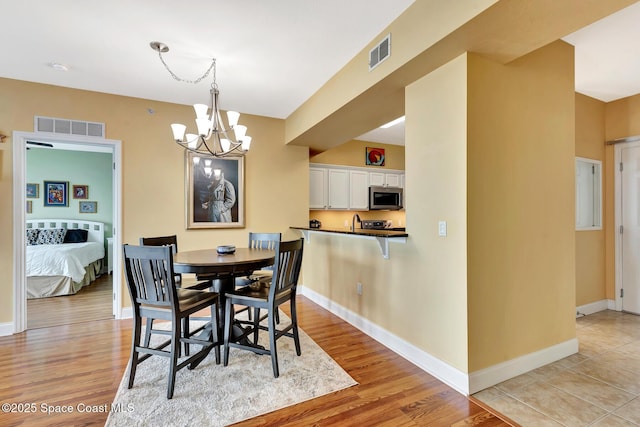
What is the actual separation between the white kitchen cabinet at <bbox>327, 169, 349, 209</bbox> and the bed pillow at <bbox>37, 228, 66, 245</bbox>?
5.41 metres

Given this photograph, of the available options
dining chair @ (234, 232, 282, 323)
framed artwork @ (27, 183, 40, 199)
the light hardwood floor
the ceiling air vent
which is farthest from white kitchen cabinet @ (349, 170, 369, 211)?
framed artwork @ (27, 183, 40, 199)

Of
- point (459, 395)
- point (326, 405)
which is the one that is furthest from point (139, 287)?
point (459, 395)

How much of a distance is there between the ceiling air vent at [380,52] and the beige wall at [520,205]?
2.12 ft

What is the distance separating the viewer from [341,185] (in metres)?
5.63

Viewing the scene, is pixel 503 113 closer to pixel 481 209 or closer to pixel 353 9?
pixel 481 209

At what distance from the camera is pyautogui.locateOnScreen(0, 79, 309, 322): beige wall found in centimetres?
319

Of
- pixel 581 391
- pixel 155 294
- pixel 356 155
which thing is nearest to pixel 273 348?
pixel 155 294

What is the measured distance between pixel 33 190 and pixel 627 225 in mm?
10114

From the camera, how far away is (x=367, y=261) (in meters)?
3.07

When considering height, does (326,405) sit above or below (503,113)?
below

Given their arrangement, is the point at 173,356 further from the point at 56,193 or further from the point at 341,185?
the point at 56,193

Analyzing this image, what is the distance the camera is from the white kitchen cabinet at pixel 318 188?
531cm

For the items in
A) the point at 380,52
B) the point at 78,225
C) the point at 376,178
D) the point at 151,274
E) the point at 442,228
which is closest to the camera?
the point at 151,274

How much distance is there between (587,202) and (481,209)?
2852 millimetres
